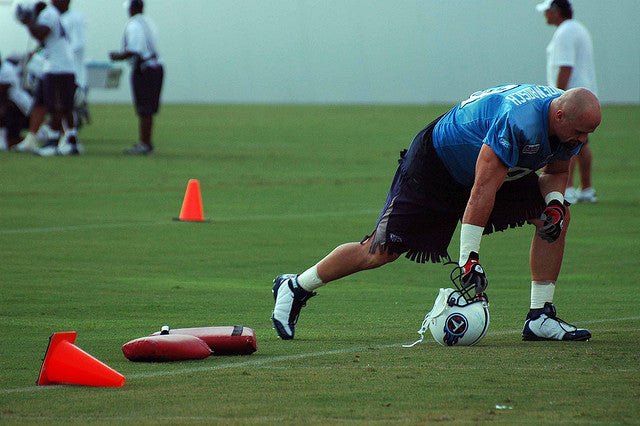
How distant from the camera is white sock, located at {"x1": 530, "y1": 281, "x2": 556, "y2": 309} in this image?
6645 millimetres

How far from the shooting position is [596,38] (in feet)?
149

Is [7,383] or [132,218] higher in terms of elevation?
[7,383]

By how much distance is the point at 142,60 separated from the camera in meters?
22.0

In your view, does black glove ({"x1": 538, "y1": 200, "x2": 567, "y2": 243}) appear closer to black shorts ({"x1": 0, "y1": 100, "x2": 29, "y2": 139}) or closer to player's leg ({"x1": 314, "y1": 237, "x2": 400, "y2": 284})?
player's leg ({"x1": 314, "y1": 237, "x2": 400, "y2": 284})

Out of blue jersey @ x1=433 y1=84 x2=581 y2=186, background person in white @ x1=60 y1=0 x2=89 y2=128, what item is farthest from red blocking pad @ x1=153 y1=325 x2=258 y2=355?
background person in white @ x1=60 y1=0 x2=89 y2=128

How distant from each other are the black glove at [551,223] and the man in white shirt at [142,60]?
15.8m

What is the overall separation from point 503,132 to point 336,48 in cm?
4532

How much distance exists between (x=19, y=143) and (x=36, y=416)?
2043 centimetres

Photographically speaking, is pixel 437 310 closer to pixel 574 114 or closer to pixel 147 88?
pixel 574 114

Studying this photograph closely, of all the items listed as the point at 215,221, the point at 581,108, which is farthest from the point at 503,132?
the point at 215,221

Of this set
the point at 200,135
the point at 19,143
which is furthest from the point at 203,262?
the point at 200,135

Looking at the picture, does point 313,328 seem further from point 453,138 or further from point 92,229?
point 92,229

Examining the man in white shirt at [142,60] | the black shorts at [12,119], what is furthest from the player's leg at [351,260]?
the black shorts at [12,119]

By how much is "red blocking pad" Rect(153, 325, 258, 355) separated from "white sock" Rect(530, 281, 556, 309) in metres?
1.68
